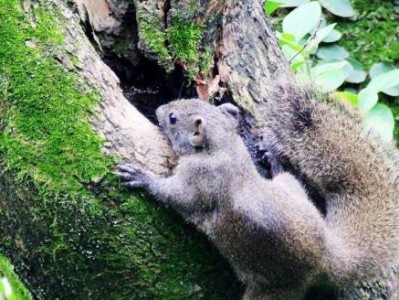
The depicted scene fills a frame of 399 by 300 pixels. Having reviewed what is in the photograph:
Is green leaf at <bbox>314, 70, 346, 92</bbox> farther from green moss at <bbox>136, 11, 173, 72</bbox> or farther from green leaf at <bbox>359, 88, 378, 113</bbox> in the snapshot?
green moss at <bbox>136, 11, 173, 72</bbox>

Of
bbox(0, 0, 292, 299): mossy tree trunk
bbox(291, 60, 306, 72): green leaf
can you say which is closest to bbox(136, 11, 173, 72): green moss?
bbox(0, 0, 292, 299): mossy tree trunk

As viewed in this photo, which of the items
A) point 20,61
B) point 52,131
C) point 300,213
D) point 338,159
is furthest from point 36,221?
point 338,159

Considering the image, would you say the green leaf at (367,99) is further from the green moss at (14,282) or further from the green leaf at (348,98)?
the green moss at (14,282)

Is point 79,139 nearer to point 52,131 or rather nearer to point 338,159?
point 52,131

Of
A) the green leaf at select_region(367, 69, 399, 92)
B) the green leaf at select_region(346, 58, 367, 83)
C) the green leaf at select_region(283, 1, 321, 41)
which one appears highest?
the green leaf at select_region(283, 1, 321, 41)

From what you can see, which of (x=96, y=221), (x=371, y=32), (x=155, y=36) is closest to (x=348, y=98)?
(x=155, y=36)

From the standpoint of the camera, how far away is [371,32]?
5.53 m

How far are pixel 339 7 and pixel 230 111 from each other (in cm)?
227

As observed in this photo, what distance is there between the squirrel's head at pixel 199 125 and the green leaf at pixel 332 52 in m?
1.84

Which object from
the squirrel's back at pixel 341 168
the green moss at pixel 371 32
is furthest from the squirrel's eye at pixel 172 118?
the green moss at pixel 371 32

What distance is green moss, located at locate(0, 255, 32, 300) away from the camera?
3.36m

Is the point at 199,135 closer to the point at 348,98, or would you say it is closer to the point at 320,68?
the point at 348,98

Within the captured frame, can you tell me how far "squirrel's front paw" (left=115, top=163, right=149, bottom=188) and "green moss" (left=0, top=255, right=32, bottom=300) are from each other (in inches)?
28.8

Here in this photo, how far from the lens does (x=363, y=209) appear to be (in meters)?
3.40
